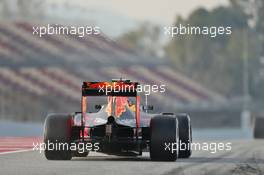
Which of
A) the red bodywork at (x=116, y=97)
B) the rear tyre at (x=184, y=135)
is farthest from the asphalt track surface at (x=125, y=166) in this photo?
the red bodywork at (x=116, y=97)

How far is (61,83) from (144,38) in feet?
199

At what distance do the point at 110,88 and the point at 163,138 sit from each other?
1.37m

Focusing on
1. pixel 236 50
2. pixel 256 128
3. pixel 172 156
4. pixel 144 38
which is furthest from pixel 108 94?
pixel 144 38

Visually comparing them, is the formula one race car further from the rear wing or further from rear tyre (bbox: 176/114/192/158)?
rear tyre (bbox: 176/114/192/158)

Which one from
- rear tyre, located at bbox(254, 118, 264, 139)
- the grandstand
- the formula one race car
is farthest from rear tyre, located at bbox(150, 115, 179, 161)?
the grandstand

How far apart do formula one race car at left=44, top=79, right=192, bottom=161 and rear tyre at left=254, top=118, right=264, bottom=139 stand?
19.6 metres

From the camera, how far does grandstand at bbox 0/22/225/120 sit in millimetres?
80375

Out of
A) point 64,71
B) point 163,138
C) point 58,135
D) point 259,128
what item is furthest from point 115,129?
point 64,71

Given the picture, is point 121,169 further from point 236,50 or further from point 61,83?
point 236,50

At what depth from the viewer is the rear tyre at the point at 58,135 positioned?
19.2m

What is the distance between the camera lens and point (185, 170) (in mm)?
16594

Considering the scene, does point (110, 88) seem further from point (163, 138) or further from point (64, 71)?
point (64, 71)

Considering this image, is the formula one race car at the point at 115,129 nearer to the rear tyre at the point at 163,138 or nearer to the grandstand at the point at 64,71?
the rear tyre at the point at 163,138

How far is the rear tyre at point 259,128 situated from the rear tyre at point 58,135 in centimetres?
2010
